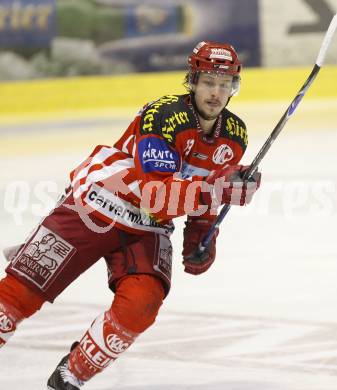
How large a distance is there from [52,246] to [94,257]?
131 millimetres

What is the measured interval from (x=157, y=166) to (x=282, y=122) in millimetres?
422

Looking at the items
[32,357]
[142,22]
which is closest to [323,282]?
[32,357]

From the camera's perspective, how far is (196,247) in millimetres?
3508

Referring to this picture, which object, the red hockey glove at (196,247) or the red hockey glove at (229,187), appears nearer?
the red hockey glove at (229,187)

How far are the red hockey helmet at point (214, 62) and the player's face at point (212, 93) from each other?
0.06 ft

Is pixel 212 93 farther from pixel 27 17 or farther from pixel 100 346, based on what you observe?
pixel 27 17

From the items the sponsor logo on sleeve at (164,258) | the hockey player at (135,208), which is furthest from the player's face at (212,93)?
the sponsor logo on sleeve at (164,258)

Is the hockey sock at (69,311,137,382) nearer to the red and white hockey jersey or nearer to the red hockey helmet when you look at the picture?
the red and white hockey jersey

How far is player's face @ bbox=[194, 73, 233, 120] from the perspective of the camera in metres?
3.21

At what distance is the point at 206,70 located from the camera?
10.6 feet

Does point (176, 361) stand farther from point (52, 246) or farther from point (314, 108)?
point (314, 108)

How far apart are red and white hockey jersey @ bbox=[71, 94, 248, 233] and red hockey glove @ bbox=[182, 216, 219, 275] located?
147mm

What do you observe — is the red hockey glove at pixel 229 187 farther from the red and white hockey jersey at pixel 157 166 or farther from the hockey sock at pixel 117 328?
the hockey sock at pixel 117 328

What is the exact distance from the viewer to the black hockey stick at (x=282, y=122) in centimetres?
311
